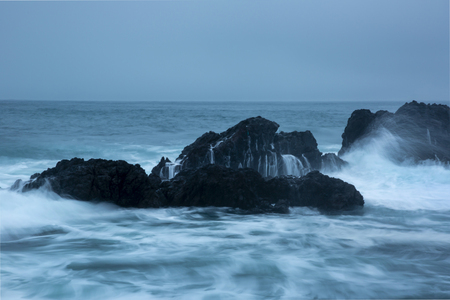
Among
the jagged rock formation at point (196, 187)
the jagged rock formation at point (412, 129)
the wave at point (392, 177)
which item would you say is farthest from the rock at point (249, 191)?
Answer: the jagged rock formation at point (412, 129)

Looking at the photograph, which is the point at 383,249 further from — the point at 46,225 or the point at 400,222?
the point at 46,225

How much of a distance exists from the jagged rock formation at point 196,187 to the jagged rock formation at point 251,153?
3.57ft

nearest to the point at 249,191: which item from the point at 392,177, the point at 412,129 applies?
the point at 392,177

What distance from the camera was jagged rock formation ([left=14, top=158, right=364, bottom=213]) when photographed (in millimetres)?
6695

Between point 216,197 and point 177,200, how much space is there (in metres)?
0.71

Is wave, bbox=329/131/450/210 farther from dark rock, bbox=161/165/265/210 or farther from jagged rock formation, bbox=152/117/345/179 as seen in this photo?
dark rock, bbox=161/165/265/210

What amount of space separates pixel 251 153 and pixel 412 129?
5.81m

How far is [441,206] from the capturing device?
807cm

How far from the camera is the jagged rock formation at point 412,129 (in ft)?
37.3

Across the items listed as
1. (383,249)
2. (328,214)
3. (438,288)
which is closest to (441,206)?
(328,214)

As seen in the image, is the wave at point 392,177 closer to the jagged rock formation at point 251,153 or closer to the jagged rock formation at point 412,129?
the jagged rock formation at point 412,129

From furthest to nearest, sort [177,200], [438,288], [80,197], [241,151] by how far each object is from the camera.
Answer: [241,151], [177,200], [80,197], [438,288]

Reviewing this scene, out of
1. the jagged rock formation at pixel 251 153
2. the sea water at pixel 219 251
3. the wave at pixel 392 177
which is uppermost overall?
the jagged rock formation at pixel 251 153

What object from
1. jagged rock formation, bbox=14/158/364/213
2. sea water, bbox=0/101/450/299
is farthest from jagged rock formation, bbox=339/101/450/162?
jagged rock formation, bbox=14/158/364/213
